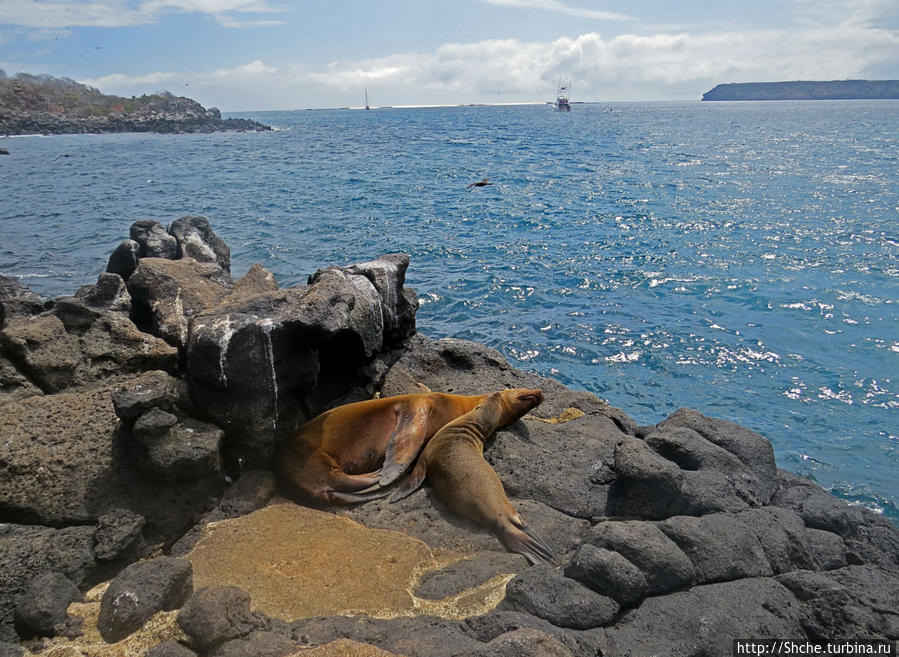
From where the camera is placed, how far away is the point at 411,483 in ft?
15.4

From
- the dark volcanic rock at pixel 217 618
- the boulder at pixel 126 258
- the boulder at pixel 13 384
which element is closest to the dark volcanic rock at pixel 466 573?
the dark volcanic rock at pixel 217 618

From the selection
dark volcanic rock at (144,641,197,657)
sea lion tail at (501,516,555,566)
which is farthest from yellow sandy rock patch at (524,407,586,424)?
dark volcanic rock at (144,641,197,657)

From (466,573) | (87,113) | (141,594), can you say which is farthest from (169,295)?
(87,113)

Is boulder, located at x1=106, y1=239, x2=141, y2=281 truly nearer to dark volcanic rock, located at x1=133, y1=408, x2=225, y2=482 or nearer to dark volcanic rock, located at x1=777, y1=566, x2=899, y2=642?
dark volcanic rock, located at x1=133, y1=408, x2=225, y2=482

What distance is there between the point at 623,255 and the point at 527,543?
472 inches

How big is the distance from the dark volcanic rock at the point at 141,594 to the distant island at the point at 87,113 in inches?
2553

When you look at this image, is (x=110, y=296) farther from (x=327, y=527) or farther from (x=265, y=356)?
(x=327, y=527)

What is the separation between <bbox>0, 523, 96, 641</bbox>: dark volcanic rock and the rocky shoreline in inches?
0.4

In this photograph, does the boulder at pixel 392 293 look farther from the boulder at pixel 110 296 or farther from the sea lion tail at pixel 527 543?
the sea lion tail at pixel 527 543

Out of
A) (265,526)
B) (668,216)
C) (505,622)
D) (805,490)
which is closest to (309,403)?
(265,526)

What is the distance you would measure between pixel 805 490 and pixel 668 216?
15505 mm

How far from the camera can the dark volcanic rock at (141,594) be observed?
10.0 ft

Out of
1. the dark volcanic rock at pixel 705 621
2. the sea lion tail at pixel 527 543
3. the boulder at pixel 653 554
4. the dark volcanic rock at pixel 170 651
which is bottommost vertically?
the sea lion tail at pixel 527 543

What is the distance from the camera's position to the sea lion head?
532cm
